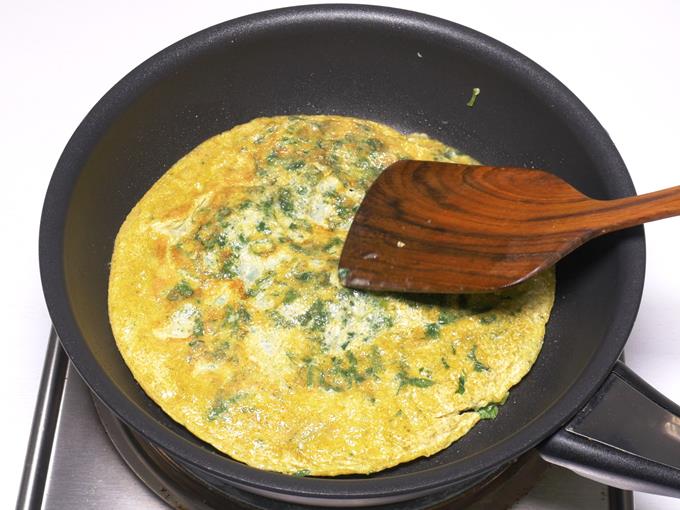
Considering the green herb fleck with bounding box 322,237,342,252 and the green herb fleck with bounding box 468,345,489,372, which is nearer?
the green herb fleck with bounding box 468,345,489,372

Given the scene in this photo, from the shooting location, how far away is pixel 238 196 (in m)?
2.11

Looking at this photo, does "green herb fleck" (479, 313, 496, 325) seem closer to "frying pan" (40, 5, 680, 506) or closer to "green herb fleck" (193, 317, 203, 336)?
"frying pan" (40, 5, 680, 506)

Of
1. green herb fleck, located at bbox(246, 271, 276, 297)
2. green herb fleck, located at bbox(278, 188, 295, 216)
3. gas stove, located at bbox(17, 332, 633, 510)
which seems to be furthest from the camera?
green herb fleck, located at bbox(278, 188, 295, 216)

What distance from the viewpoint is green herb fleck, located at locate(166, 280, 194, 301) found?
6.46 ft

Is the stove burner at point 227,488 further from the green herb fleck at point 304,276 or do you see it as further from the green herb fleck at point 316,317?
the green herb fleck at point 304,276

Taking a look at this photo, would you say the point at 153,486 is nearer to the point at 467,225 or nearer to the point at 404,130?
the point at 467,225

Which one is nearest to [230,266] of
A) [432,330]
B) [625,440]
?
[432,330]

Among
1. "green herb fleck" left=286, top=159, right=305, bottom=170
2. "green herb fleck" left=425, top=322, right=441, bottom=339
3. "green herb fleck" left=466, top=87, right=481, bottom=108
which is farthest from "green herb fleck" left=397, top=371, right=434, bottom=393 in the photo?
"green herb fleck" left=466, top=87, right=481, bottom=108

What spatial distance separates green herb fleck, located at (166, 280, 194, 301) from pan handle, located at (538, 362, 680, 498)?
886mm

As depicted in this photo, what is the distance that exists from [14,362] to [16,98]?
1.00 m

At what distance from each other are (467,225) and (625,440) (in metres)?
0.59

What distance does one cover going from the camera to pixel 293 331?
1908mm

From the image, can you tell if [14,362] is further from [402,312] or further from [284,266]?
[402,312]

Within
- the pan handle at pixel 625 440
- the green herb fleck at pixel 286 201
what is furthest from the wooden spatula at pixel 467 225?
the pan handle at pixel 625 440
